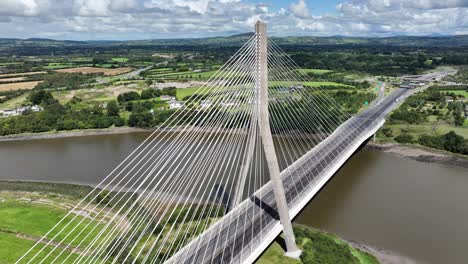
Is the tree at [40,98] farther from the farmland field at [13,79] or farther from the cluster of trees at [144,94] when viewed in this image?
the farmland field at [13,79]

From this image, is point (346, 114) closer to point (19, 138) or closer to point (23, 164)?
point (23, 164)

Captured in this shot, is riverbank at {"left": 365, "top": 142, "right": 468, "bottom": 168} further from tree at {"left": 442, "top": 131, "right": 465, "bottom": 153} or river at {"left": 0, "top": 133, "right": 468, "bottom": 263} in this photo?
river at {"left": 0, "top": 133, "right": 468, "bottom": 263}

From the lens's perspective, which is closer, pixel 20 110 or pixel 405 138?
pixel 405 138

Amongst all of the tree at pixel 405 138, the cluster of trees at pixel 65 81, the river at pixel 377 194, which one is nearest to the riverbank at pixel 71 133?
the river at pixel 377 194

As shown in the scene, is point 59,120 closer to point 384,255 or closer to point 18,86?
point 18,86

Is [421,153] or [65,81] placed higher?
[65,81]

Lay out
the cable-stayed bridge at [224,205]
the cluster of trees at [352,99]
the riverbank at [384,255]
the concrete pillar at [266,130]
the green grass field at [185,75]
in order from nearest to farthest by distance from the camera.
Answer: the concrete pillar at [266,130] → the cable-stayed bridge at [224,205] → the riverbank at [384,255] → the cluster of trees at [352,99] → the green grass field at [185,75]

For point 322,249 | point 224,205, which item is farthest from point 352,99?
point 322,249
